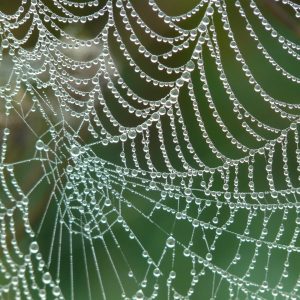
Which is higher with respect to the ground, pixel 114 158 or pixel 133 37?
pixel 133 37

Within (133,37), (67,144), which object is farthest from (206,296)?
(133,37)

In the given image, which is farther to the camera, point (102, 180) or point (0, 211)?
point (102, 180)

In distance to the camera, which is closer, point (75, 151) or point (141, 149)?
point (75, 151)

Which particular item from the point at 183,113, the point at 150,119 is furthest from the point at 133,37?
the point at 183,113

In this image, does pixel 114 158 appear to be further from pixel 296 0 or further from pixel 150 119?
pixel 296 0

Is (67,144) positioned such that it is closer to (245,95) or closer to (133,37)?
(133,37)

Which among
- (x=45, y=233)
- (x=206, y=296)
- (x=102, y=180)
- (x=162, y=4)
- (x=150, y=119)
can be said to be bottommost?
(x=206, y=296)

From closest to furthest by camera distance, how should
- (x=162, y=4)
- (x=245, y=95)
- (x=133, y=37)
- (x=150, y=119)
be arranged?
(x=133, y=37)
(x=150, y=119)
(x=162, y=4)
(x=245, y=95)

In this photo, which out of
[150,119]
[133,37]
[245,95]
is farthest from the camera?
[245,95]
